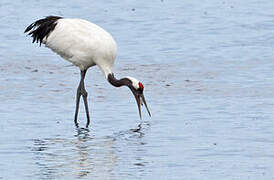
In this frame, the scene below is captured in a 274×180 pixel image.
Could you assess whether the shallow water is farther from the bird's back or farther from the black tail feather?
the black tail feather

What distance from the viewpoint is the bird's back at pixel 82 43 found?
496 inches

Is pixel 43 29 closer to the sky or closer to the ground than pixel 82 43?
closer to the sky

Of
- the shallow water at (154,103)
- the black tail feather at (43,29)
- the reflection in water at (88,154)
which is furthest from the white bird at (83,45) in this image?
the reflection in water at (88,154)

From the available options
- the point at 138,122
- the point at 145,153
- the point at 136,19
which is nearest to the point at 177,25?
the point at 136,19

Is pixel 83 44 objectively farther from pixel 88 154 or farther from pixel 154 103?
pixel 88 154

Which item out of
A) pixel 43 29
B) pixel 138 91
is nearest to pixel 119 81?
pixel 138 91

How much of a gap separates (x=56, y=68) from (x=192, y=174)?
697 cm

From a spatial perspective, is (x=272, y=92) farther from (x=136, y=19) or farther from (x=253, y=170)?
(x=136, y=19)

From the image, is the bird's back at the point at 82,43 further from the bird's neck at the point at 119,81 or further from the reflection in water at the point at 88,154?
the reflection in water at the point at 88,154

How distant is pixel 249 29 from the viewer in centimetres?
1953

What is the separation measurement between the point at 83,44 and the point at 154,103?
121 centimetres

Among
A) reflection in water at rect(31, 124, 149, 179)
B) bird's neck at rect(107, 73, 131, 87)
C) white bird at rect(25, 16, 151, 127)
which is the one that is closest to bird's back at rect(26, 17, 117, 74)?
white bird at rect(25, 16, 151, 127)

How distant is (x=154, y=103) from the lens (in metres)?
13.0

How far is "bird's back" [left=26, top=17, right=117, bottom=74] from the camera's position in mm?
12602
